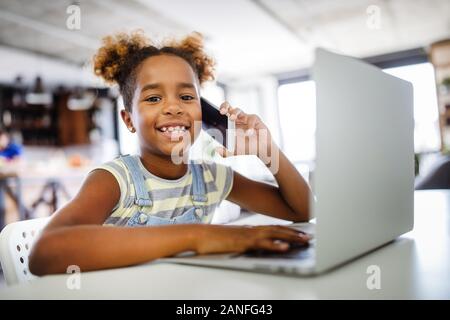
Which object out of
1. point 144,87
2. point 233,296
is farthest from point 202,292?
point 144,87

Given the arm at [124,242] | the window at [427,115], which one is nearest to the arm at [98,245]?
the arm at [124,242]

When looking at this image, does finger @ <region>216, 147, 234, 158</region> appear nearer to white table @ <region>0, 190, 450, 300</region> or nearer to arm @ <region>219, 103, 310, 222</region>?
arm @ <region>219, 103, 310, 222</region>

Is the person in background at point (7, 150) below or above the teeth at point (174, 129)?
above

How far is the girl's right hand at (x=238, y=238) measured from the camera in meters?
0.51

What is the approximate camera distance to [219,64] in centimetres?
535

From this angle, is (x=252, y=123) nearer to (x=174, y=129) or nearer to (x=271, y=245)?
(x=174, y=129)

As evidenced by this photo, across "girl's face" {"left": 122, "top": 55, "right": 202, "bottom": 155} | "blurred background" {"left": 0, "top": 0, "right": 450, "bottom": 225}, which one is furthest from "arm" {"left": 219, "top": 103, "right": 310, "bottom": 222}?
"blurred background" {"left": 0, "top": 0, "right": 450, "bottom": 225}

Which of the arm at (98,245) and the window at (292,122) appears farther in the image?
the window at (292,122)

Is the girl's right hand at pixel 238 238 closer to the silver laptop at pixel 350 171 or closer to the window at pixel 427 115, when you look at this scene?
the silver laptop at pixel 350 171

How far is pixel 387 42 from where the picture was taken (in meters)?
6.07

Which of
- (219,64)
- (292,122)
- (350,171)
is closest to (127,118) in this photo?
(350,171)

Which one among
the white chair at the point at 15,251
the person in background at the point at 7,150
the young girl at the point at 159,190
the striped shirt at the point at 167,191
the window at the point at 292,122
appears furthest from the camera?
the window at the point at 292,122

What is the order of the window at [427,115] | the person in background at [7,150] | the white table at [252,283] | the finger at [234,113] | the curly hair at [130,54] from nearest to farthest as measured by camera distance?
the white table at [252,283] < the finger at [234,113] < the curly hair at [130,54] < the person in background at [7,150] < the window at [427,115]
